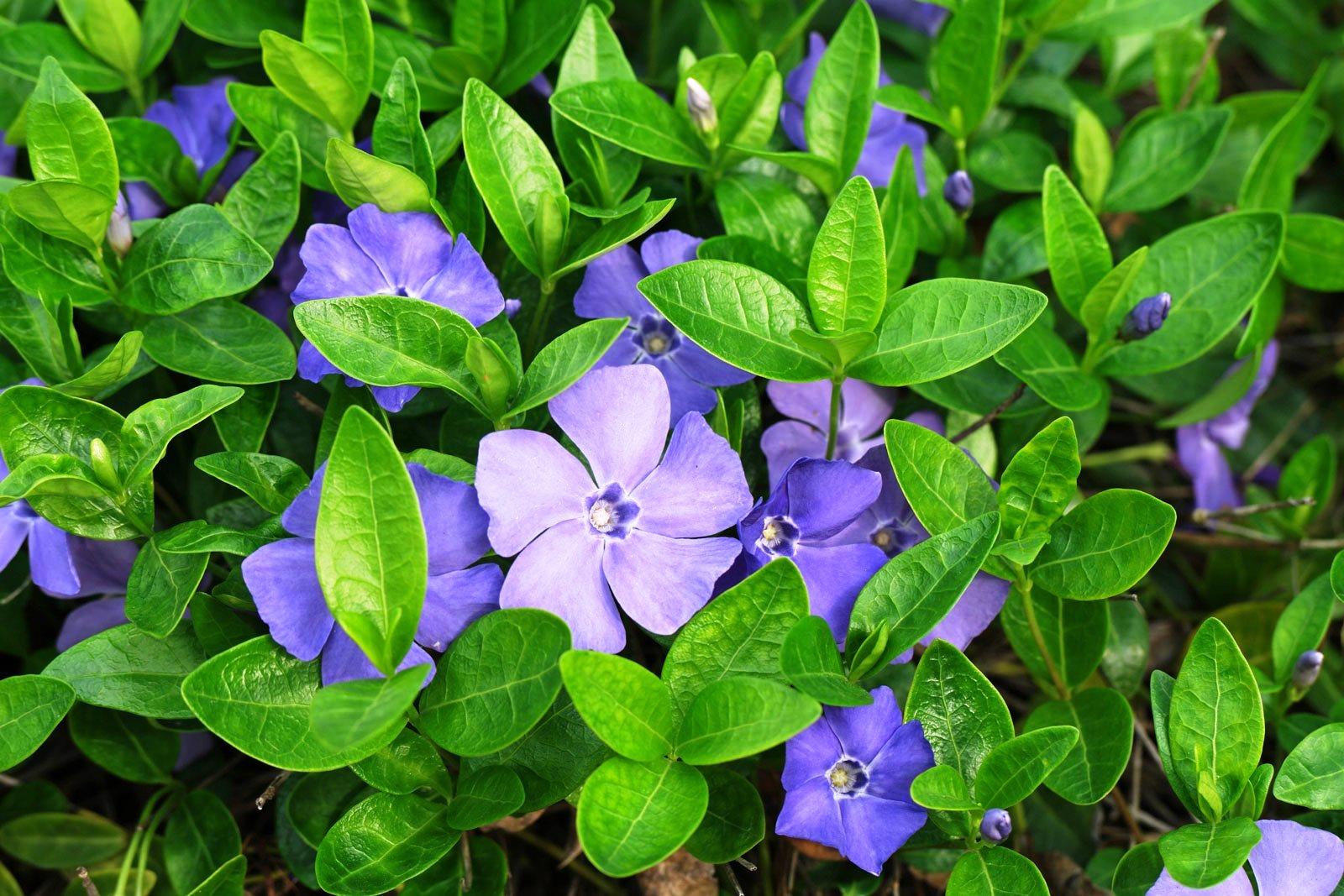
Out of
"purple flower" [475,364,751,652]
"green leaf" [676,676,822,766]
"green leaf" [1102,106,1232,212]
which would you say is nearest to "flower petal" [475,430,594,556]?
"purple flower" [475,364,751,652]

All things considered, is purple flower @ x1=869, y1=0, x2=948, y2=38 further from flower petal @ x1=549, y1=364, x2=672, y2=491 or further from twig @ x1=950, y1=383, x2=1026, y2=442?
flower petal @ x1=549, y1=364, x2=672, y2=491

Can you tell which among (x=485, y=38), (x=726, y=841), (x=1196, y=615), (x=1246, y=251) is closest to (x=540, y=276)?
(x=485, y=38)

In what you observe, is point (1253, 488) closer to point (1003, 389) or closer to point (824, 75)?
point (1003, 389)

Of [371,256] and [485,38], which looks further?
[485,38]

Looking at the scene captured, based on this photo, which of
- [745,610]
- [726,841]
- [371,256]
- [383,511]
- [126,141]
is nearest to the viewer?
[383,511]

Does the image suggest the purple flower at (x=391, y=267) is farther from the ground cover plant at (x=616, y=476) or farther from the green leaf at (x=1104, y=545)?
the green leaf at (x=1104, y=545)

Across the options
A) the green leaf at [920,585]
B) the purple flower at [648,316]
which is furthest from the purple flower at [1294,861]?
the purple flower at [648,316]

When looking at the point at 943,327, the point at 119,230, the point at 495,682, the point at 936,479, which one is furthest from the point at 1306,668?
the point at 119,230
